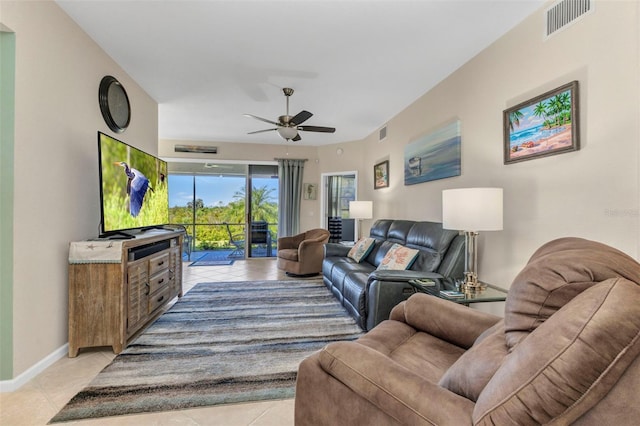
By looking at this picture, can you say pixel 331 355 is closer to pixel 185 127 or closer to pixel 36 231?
pixel 36 231

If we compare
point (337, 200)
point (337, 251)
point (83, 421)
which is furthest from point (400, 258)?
point (337, 200)

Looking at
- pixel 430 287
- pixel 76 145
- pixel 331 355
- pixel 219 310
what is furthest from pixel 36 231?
pixel 430 287

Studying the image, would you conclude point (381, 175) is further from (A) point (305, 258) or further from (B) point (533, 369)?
(B) point (533, 369)

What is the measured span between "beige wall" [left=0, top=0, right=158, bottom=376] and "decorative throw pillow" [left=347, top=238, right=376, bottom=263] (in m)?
2.95

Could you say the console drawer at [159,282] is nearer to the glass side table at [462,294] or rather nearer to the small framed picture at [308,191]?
the glass side table at [462,294]

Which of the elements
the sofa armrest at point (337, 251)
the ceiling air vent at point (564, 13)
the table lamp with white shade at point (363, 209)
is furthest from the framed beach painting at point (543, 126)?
the table lamp with white shade at point (363, 209)

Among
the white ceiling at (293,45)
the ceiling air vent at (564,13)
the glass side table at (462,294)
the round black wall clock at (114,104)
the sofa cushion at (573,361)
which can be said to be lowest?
the glass side table at (462,294)

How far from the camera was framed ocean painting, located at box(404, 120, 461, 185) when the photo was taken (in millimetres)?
3100

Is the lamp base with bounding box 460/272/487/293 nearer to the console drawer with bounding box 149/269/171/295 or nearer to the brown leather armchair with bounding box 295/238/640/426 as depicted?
the brown leather armchair with bounding box 295/238/640/426

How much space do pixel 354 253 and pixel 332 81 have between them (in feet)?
7.36

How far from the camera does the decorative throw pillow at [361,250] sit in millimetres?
3977

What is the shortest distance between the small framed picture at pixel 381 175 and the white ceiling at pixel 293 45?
3.46 ft

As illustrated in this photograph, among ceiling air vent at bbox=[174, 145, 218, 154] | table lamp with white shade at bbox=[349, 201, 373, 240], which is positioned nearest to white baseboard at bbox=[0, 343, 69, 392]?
table lamp with white shade at bbox=[349, 201, 373, 240]

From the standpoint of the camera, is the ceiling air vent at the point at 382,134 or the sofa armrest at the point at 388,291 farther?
the ceiling air vent at the point at 382,134
